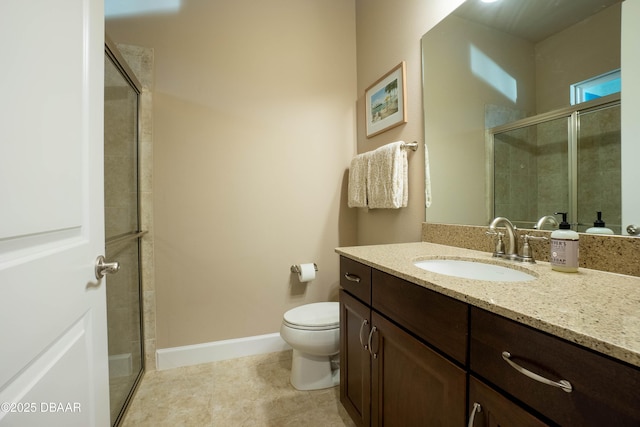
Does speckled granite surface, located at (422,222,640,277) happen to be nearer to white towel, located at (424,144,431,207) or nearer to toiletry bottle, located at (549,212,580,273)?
toiletry bottle, located at (549,212,580,273)

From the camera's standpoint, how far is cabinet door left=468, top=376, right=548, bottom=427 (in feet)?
1.60

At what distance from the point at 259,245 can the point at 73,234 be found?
129 centimetres

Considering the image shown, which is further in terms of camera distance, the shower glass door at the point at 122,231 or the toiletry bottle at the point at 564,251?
the shower glass door at the point at 122,231

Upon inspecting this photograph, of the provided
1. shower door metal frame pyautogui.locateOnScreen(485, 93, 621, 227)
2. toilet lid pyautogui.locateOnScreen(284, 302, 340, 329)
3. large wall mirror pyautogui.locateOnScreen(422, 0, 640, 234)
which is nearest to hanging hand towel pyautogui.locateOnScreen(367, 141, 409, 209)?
large wall mirror pyautogui.locateOnScreen(422, 0, 640, 234)

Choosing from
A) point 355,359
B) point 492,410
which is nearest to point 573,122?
point 492,410

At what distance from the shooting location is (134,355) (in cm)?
153

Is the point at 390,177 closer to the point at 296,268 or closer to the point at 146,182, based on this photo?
the point at 296,268

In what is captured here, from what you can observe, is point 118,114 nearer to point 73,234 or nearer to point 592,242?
point 73,234

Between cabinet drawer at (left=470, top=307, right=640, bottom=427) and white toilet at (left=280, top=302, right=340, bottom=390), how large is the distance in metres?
0.91

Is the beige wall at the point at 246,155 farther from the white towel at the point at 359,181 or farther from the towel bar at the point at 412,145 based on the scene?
the towel bar at the point at 412,145

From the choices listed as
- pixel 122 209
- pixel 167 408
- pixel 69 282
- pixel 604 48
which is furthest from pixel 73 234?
pixel 604 48

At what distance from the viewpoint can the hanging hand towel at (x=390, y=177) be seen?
1.49 metres

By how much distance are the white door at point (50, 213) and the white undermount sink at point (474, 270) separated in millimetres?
1039

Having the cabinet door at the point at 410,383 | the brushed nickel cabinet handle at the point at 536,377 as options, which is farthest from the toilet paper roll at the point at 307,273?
the brushed nickel cabinet handle at the point at 536,377
